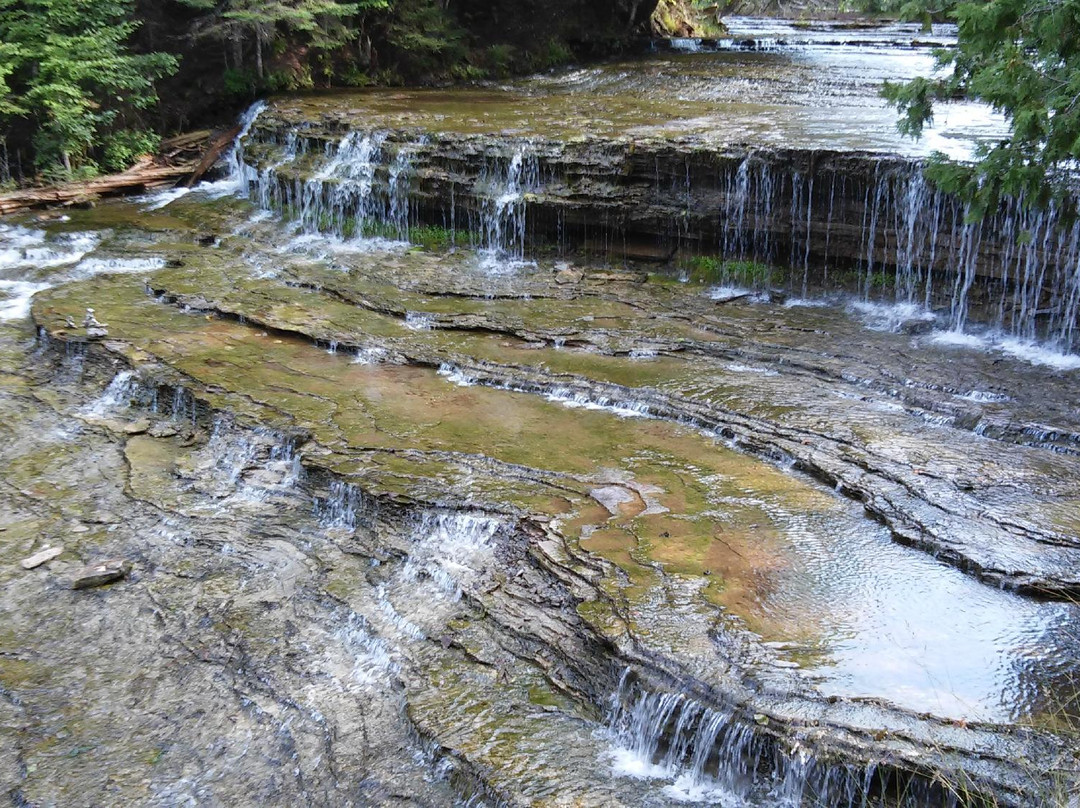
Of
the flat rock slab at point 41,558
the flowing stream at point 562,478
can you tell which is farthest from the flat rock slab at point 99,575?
the flat rock slab at point 41,558

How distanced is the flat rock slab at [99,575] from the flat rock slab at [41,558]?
1.21 ft

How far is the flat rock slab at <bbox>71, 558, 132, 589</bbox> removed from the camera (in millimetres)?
6234

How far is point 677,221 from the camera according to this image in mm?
11102

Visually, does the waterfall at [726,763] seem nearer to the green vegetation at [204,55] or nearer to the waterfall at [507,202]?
the waterfall at [507,202]

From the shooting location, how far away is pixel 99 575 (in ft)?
20.5

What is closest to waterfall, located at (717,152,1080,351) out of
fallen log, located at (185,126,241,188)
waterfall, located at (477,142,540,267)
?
waterfall, located at (477,142,540,267)

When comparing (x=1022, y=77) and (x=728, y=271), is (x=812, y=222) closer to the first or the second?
(x=728, y=271)

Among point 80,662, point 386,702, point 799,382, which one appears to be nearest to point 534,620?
point 386,702

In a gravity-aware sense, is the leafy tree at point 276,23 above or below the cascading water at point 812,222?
above

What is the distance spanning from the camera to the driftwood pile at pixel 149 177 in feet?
45.0

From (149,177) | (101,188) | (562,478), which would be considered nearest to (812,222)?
(562,478)

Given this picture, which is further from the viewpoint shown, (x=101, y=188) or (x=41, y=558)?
(x=101, y=188)

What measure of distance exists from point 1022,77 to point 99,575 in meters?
7.56

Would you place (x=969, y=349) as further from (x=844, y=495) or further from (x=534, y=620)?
(x=534, y=620)
